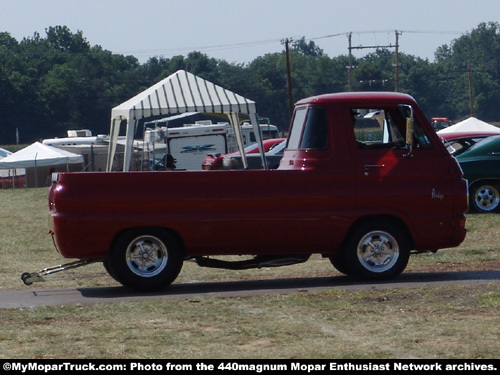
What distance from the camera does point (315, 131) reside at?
11.7 m

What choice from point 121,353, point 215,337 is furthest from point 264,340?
point 121,353

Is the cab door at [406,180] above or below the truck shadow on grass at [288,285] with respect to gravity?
above

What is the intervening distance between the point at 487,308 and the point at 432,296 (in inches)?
Result: 35.3

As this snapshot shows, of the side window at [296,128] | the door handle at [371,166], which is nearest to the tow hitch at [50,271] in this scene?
the side window at [296,128]

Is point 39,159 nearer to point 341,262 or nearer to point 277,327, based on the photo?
point 341,262

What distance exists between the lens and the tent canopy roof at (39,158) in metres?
43.9

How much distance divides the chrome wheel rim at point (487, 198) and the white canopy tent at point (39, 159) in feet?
88.0

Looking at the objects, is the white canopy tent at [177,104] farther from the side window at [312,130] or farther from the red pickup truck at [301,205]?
the red pickup truck at [301,205]

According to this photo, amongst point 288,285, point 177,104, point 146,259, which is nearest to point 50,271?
point 146,259

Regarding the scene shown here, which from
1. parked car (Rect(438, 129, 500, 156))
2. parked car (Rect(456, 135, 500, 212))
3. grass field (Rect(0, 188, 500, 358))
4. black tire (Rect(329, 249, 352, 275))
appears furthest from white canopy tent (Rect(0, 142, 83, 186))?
grass field (Rect(0, 188, 500, 358))

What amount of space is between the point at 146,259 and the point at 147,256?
0.04m

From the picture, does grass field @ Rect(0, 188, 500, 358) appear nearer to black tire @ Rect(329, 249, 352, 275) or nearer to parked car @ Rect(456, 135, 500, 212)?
black tire @ Rect(329, 249, 352, 275)

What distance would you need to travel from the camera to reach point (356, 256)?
11594 mm
